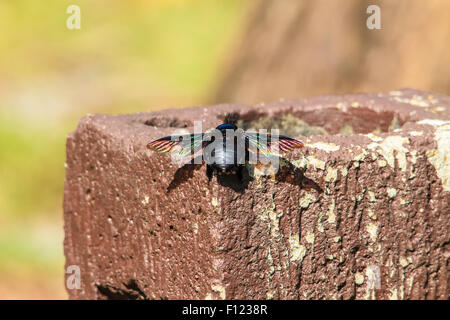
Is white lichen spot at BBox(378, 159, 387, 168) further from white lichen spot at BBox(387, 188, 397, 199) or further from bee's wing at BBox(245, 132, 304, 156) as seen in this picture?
bee's wing at BBox(245, 132, 304, 156)

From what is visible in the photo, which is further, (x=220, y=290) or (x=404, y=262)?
(x=404, y=262)

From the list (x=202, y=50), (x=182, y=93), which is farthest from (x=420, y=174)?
(x=202, y=50)

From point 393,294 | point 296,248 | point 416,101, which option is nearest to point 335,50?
point 416,101

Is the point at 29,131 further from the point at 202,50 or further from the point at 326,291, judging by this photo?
the point at 326,291

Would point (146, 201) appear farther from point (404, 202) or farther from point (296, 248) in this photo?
point (404, 202)

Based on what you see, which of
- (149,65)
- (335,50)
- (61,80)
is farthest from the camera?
(149,65)

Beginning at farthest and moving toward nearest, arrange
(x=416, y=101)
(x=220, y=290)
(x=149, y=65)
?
(x=149, y=65) < (x=416, y=101) < (x=220, y=290)

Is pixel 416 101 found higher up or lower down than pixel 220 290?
higher up
